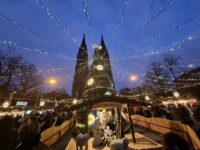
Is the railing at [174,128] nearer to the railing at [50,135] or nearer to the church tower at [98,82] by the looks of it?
the church tower at [98,82]

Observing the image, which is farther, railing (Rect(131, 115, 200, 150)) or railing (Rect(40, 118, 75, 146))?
railing (Rect(40, 118, 75, 146))

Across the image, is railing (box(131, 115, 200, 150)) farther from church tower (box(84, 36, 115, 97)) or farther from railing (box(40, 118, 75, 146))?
railing (box(40, 118, 75, 146))

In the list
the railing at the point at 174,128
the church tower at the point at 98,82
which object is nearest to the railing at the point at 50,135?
the church tower at the point at 98,82

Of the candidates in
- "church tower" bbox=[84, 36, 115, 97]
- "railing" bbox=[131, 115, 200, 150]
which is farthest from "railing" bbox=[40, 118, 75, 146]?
"railing" bbox=[131, 115, 200, 150]

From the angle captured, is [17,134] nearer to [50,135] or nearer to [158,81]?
[50,135]

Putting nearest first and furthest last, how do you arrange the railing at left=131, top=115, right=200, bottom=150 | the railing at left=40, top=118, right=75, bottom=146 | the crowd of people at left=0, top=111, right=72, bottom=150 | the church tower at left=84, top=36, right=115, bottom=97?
the crowd of people at left=0, top=111, right=72, bottom=150
the railing at left=131, top=115, right=200, bottom=150
the railing at left=40, top=118, right=75, bottom=146
the church tower at left=84, top=36, right=115, bottom=97

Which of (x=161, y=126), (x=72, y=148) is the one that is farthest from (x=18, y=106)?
(x=161, y=126)

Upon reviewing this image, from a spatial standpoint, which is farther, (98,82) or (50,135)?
(98,82)

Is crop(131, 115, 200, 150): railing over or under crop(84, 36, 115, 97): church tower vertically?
under

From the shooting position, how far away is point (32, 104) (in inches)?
1204

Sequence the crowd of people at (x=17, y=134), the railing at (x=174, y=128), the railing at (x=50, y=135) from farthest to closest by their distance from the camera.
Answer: the railing at (x=50, y=135) → the railing at (x=174, y=128) → the crowd of people at (x=17, y=134)

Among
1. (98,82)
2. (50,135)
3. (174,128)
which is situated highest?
(98,82)

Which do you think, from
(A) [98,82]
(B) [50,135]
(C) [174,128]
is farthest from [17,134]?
(A) [98,82]

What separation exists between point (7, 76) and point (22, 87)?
611 cm
